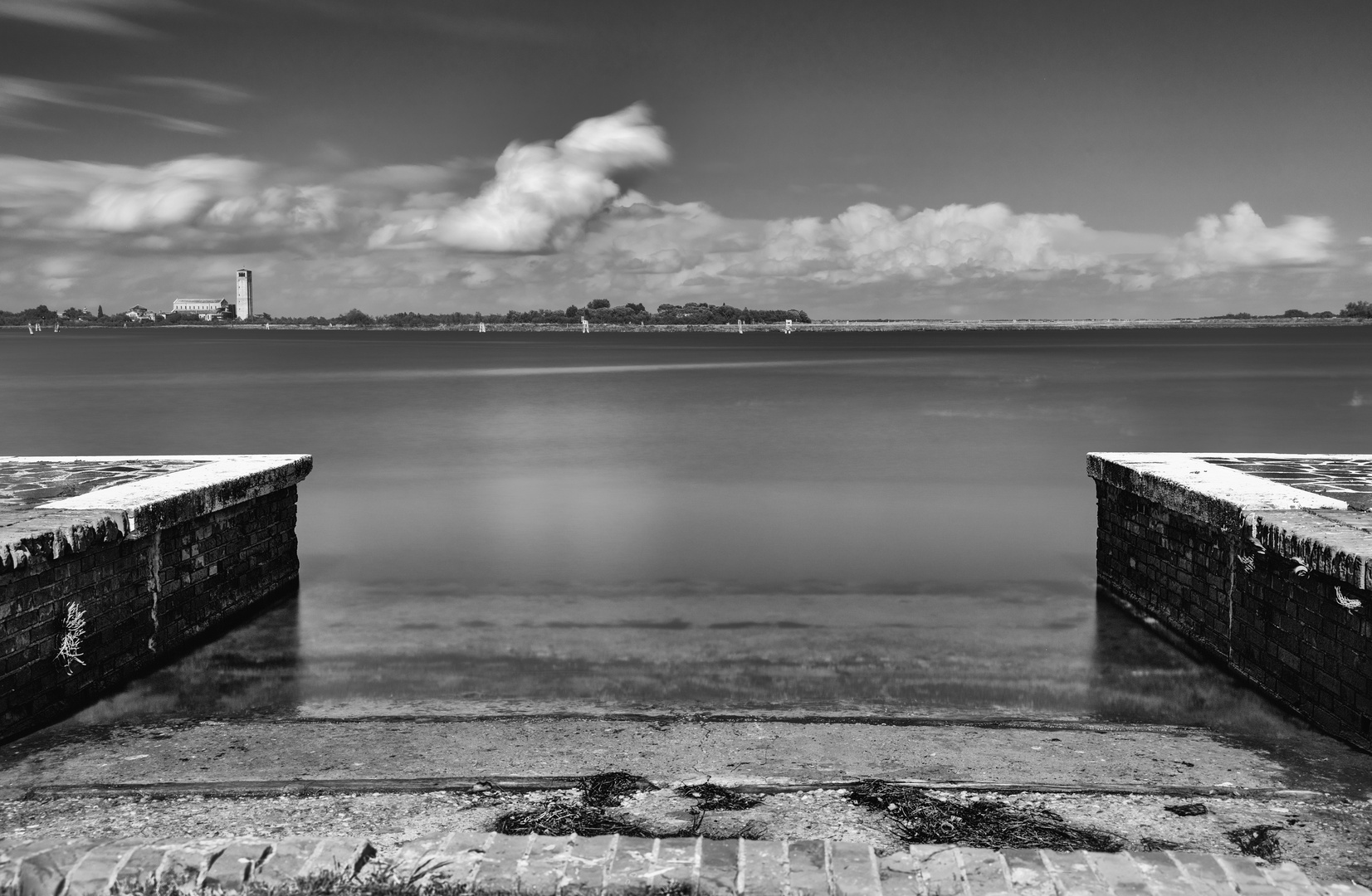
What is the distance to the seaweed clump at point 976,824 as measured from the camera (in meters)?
4.32

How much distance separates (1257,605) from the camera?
6738 mm

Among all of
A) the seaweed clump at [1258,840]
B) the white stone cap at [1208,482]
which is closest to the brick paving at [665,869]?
the seaweed clump at [1258,840]

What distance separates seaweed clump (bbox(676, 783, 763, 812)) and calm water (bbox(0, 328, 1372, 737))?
175 centimetres

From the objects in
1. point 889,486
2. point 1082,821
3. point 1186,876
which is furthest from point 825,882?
point 889,486

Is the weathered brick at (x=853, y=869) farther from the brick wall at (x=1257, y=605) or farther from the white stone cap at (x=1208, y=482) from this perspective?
the white stone cap at (x=1208, y=482)

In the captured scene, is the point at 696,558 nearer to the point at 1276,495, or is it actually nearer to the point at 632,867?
the point at 1276,495

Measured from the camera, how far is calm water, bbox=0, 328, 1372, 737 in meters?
7.16

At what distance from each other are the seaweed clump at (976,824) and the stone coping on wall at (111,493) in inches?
173

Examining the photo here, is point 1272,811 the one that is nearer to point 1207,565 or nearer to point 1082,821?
point 1082,821

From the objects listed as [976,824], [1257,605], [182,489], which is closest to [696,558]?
[182,489]

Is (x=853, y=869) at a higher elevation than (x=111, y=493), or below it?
below

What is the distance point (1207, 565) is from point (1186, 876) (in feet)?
13.9

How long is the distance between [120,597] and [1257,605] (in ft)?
22.5

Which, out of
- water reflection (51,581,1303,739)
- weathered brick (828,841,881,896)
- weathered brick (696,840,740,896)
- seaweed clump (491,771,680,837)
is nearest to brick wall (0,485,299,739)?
water reflection (51,581,1303,739)
